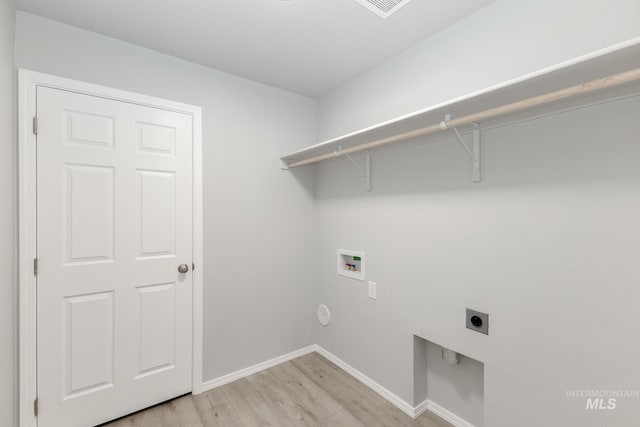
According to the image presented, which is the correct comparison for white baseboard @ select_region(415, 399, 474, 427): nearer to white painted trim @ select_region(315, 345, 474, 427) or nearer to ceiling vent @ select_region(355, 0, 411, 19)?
white painted trim @ select_region(315, 345, 474, 427)

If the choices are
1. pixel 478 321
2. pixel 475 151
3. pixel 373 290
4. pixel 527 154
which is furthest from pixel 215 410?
pixel 527 154

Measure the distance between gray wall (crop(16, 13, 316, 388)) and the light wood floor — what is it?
0.76 feet

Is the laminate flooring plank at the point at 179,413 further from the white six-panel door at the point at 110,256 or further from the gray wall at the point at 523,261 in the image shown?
the gray wall at the point at 523,261

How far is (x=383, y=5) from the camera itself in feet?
4.91

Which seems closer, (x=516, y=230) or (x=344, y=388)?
(x=516, y=230)

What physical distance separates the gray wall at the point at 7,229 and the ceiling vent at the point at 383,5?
175 centimetres

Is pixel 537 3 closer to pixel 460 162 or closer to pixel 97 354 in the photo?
pixel 460 162

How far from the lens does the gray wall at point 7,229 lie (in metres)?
1.38

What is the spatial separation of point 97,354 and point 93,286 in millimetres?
426

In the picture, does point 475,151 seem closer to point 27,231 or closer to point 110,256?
point 110,256

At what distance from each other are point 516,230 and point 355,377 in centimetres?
166

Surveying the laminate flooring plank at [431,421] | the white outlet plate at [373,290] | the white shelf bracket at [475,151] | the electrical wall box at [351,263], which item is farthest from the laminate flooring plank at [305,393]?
the white shelf bracket at [475,151]

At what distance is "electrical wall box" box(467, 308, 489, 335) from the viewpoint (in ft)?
5.09

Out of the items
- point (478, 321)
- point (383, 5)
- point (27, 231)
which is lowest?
point (478, 321)
